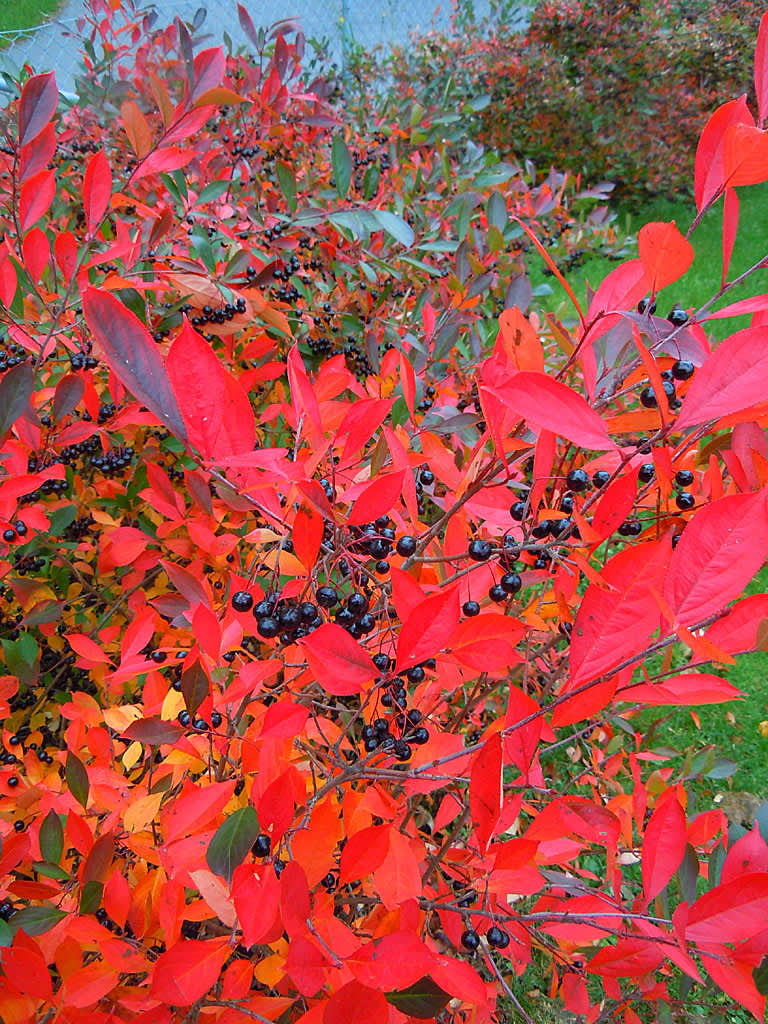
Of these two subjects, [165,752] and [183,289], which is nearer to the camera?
[165,752]

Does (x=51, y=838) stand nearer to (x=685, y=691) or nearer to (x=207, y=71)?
(x=685, y=691)

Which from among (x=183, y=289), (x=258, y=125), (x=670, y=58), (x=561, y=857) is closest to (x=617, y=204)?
(x=670, y=58)

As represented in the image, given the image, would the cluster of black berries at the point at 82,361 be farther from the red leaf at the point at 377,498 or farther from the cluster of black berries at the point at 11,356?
the red leaf at the point at 377,498

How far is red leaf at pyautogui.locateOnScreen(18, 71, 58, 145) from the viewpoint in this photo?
1054 millimetres

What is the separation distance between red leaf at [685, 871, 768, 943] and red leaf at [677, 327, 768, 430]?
0.44m

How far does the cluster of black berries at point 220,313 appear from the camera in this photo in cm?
151

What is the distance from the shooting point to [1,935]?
2.76 feet

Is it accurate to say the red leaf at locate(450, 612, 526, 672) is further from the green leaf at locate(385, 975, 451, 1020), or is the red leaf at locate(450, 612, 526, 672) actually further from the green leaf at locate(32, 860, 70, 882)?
the green leaf at locate(32, 860, 70, 882)

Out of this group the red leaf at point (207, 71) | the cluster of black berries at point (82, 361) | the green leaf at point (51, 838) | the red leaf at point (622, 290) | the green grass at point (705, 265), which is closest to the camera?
the red leaf at point (622, 290)

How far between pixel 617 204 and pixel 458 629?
8714mm

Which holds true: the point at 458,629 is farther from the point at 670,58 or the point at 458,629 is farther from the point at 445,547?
the point at 670,58

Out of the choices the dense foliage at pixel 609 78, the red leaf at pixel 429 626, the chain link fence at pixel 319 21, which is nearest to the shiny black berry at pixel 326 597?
the red leaf at pixel 429 626

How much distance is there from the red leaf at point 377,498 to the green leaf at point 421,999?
52 cm

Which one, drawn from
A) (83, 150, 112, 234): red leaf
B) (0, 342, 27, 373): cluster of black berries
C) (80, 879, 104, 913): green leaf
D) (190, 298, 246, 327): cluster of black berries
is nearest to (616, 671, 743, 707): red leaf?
(80, 879, 104, 913): green leaf
